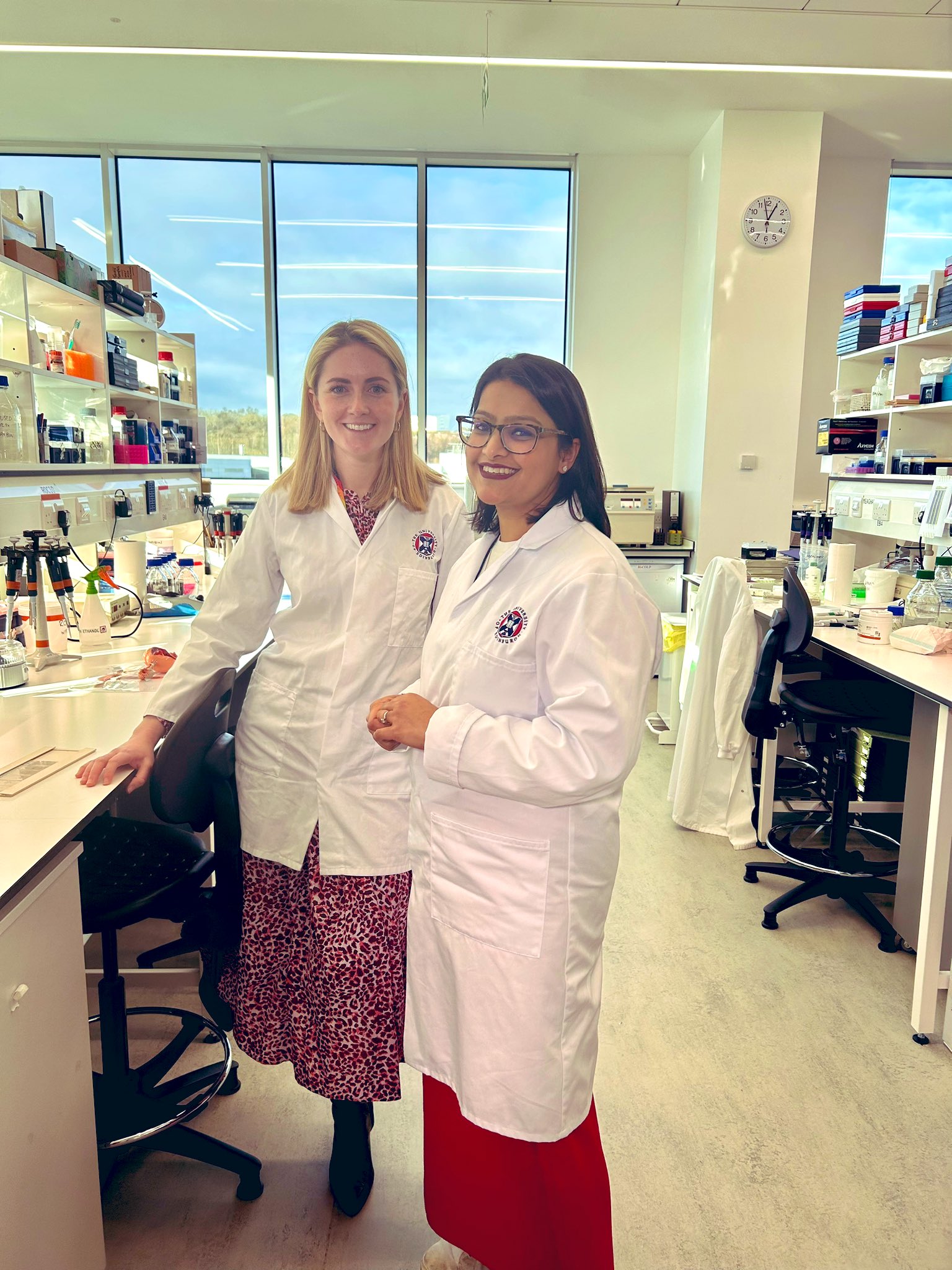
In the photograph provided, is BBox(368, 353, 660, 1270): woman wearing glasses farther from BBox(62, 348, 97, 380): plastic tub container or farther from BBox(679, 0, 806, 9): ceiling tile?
BBox(679, 0, 806, 9): ceiling tile

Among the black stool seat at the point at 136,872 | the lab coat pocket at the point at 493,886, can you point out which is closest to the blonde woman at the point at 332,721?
the black stool seat at the point at 136,872

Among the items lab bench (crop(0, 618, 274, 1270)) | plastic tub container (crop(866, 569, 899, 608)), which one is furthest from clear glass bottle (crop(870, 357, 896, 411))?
lab bench (crop(0, 618, 274, 1270))

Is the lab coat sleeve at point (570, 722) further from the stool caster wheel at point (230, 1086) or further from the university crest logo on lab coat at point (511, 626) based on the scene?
the stool caster wheel at point (230, 1086)

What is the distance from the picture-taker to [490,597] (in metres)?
1.24

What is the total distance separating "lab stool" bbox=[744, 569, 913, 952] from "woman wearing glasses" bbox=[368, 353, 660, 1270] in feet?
5.23

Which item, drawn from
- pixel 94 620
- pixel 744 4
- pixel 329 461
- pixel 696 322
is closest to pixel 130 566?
pixel 94 620

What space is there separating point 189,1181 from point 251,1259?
238mm

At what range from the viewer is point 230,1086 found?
1856mm

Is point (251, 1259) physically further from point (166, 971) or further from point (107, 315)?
point (107, 315)

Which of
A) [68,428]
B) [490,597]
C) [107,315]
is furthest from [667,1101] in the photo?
[107,315]

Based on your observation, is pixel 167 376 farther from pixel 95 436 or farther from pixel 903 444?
pixel 903 444

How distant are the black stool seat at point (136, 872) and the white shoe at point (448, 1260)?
2.27ft

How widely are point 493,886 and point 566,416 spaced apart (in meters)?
0.64

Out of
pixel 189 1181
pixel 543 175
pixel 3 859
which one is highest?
pixel 543 175
